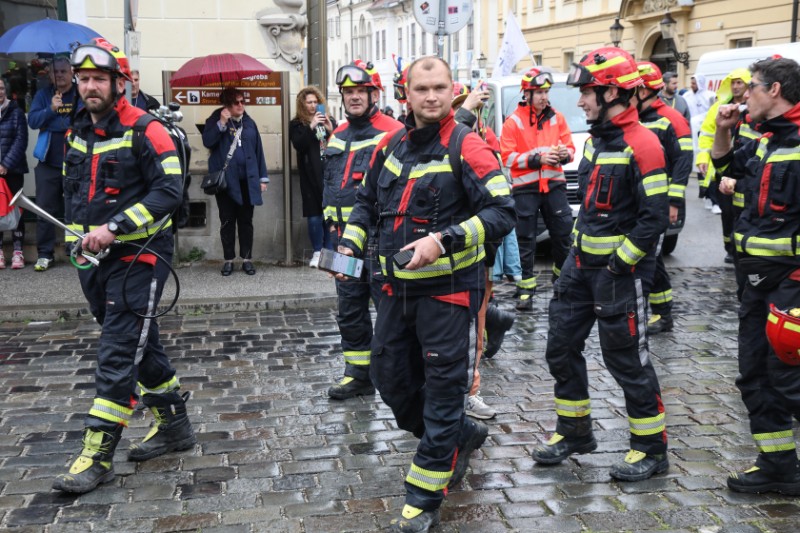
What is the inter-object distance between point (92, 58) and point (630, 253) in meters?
2.98

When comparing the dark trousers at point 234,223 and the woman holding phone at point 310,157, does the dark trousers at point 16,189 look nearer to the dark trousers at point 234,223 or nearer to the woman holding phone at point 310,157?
the dark trousers at point 234,223

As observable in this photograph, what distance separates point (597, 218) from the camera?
514 centimetres

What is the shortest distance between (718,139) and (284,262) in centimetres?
689

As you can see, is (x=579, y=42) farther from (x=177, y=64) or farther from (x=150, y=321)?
(x=150, y=321)

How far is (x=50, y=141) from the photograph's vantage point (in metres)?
10.3

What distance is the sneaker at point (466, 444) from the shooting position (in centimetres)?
483

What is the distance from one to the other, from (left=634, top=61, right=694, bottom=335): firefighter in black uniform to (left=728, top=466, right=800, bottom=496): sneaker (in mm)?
2388

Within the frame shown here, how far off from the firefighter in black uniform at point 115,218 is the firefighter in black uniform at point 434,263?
137 cm

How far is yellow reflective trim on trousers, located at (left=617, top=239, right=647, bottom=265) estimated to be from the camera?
490 cm

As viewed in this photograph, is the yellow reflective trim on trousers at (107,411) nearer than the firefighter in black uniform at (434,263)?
No

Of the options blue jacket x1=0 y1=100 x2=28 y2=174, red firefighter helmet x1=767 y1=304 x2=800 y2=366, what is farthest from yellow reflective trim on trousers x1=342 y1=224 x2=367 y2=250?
blue jacket x1=0 y1=100 x2=28 y2=174

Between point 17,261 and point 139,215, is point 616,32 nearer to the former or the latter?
point 17,261

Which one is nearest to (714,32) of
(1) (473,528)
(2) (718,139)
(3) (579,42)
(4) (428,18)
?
(3) (579,42)

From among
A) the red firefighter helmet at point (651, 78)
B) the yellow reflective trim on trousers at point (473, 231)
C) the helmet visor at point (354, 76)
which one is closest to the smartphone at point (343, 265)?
the yellow reflective trim on trousers at point (473, 231)
